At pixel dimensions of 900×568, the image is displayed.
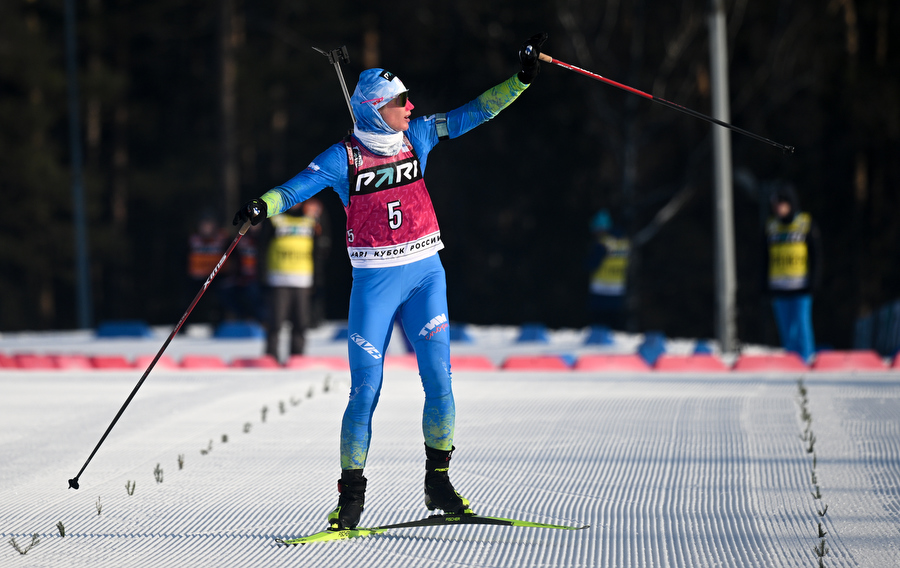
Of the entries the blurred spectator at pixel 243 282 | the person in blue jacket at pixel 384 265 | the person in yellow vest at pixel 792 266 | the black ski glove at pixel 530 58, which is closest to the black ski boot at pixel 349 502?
the person in blue jacket at pixel 384 265

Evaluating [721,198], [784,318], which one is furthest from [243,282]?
[784,318]

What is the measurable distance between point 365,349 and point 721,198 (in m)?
10.4

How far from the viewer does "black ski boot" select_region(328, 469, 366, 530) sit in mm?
4676

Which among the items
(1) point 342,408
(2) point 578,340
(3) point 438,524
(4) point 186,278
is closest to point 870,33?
(2) point 578,340

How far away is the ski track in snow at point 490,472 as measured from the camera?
14.5ft

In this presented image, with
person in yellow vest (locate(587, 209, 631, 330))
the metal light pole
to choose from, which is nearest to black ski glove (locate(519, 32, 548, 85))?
the metal light pole

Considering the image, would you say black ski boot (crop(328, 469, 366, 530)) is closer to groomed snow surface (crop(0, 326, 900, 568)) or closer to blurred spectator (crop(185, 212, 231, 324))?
groomed snow surface (crop(0, 326, 900, 568))

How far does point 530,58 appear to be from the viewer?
5051 millimetres

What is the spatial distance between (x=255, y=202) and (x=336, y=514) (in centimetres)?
130

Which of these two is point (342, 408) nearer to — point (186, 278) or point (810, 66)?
point (186, 278)

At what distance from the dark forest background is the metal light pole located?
508 centimetres

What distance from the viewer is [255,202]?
15.3ft

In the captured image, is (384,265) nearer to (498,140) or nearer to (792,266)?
(792,266)

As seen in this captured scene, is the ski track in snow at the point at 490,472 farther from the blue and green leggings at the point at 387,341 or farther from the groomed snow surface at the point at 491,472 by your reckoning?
the blue and green leggings at the point at 387,341
